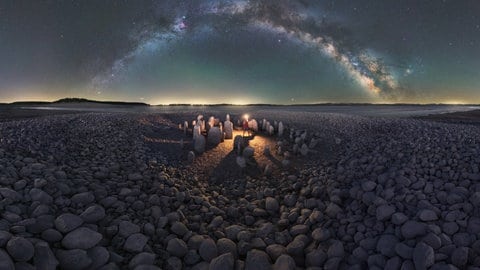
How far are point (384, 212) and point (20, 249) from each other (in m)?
5.77

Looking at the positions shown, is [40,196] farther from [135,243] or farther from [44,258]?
[135,243]

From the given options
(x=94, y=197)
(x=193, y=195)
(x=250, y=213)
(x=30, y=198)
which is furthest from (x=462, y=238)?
(x=30, y=198)

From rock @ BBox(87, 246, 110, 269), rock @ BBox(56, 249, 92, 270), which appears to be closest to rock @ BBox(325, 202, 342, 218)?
rock @ BBox(87, 246, 110, 269)

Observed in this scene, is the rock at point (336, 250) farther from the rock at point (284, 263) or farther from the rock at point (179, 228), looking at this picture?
the rock at point (179, 228)

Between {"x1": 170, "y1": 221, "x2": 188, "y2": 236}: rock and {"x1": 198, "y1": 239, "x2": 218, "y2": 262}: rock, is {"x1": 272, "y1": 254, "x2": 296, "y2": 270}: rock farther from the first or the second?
{"x1": 170, "y1": 221, "x2": 188, "y2": 236}: rock

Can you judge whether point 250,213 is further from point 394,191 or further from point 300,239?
point 394,191

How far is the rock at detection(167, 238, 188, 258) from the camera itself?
5.03 meters

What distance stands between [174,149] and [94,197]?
13.0ft

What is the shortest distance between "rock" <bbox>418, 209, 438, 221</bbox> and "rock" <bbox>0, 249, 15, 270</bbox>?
606cm

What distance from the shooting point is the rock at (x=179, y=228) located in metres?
5.54

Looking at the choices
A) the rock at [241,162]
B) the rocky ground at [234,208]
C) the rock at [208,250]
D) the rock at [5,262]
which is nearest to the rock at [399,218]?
the rocky ground at [234,208]

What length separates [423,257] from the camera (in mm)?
4422

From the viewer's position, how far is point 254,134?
12102 millimetres

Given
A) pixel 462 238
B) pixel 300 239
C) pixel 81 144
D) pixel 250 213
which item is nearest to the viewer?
pixel 462 238
